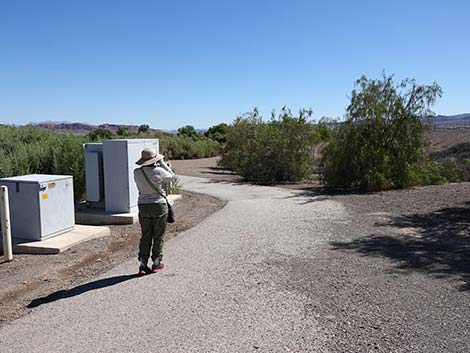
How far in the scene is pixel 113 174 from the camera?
1012 cm

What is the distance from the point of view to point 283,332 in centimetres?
434

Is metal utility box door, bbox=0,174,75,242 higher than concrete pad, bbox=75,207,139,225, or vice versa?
metal utility box door, bbox=0,174,75,242

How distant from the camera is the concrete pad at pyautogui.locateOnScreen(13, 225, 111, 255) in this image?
7.62 m

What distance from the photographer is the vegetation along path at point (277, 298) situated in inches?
165

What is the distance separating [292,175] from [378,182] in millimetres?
4811

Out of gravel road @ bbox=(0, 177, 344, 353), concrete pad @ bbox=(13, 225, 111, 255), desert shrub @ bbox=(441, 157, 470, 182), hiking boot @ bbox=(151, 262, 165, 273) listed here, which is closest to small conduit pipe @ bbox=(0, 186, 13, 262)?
concrete pad @ bbox=(13, 225, 111, 255)

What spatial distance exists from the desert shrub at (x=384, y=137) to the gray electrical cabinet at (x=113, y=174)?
7.20 meters

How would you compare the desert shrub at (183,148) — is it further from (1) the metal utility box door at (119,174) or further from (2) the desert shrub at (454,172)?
(1) the metal utility box door at (119,174)

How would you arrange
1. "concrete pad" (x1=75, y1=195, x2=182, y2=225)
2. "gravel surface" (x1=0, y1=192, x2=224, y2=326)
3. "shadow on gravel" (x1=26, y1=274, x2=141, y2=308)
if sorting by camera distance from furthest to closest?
1. "concrete pad" (x1=75, y1=195, x2=182, y2=225)
2. "gravel surface" (x1=0, y1=192, x2=224, y2=326)
3. "shadow on gravel" (x1=26, y1=274, x2=141, y2=308)

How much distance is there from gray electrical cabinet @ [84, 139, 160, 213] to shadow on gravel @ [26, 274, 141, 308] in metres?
4.11

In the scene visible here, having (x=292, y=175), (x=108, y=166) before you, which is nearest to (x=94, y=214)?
(x=108, y=166)

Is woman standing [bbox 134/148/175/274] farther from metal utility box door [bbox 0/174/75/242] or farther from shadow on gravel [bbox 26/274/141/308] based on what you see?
metal utility box door [bbox 0/174/75/242]

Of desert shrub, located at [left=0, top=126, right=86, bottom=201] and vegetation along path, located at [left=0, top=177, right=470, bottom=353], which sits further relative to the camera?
desert shrub, located at [left=0, top=126, right=86, bottom=201]

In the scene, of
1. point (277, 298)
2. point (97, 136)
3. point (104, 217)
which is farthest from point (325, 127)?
point (277, 298)
